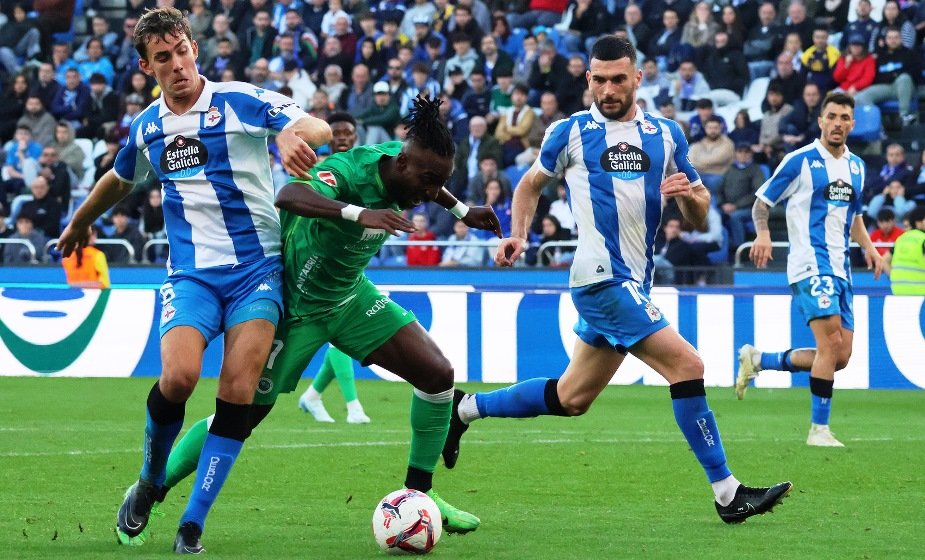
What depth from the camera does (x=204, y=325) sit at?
623 centimetres

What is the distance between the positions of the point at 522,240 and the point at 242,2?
685 inches

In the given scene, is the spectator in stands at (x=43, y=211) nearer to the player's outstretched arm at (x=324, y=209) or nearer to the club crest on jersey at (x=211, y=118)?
the club crest on jersey at (x=211, y=118)

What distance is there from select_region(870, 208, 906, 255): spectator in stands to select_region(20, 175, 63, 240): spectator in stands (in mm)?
10849

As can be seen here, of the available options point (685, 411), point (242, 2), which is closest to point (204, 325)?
point (685, 411)

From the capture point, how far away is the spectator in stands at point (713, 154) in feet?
63.0

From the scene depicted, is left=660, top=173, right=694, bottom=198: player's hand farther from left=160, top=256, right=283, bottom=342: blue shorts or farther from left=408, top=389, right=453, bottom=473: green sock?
left=160, top=256, right=283, bottom=342: blue shorts

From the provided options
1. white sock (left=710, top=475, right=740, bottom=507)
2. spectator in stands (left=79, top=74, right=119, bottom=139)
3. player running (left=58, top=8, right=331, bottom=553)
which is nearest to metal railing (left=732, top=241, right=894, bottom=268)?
white sock (left=710, top=475, right=740, bottom=507)

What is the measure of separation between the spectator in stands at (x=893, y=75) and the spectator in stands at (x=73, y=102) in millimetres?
11421

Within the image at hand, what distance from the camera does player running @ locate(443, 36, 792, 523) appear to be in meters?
7.32

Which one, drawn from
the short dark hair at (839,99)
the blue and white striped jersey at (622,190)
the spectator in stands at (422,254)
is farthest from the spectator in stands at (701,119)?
the blue and white striped jersey at (622,190)

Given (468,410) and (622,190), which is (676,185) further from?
(468,410)

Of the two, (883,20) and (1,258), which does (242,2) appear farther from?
(883,20)

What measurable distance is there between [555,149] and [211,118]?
2.08 meters

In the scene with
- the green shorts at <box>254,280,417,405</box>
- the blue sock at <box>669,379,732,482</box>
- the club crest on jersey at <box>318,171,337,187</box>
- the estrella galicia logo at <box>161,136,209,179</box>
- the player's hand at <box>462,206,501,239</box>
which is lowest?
the blue sock at <box>669,379,732,482</box>
